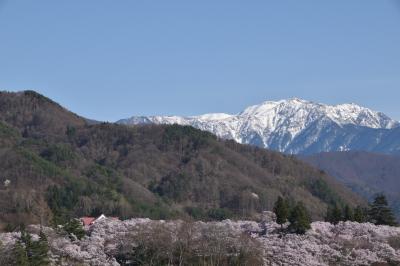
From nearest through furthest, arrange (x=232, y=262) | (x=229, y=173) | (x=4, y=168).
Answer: (x=232, y=262) → (x=4, y=168) → (x=229, y=173)

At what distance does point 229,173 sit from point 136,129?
33.4 m

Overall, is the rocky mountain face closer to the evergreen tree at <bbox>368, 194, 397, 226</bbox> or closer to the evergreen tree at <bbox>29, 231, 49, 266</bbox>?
the evergreen tree at <bbox>29, 231, 49, 266</bbox>

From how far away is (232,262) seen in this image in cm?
5234

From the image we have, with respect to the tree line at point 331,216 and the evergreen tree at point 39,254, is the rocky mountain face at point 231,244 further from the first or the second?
the evergreen tree at point 39,254

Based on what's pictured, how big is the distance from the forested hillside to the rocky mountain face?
32.8 m

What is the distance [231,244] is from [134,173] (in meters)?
101

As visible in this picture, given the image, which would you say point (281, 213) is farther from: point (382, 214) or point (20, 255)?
point (20, 255)

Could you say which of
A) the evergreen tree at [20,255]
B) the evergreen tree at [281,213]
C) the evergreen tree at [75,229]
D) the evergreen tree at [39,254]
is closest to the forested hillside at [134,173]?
the evergreen tree at [75,229]

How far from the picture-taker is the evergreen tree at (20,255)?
1836 inches

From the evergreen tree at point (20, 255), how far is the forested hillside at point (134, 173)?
38.4 m

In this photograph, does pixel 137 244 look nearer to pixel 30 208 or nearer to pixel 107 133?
pixel 30 208

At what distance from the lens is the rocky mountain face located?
52.9 meters

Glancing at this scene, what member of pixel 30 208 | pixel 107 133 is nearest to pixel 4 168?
pixel 30 208

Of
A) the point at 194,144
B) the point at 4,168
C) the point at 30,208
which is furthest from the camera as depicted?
the point at 194,144
